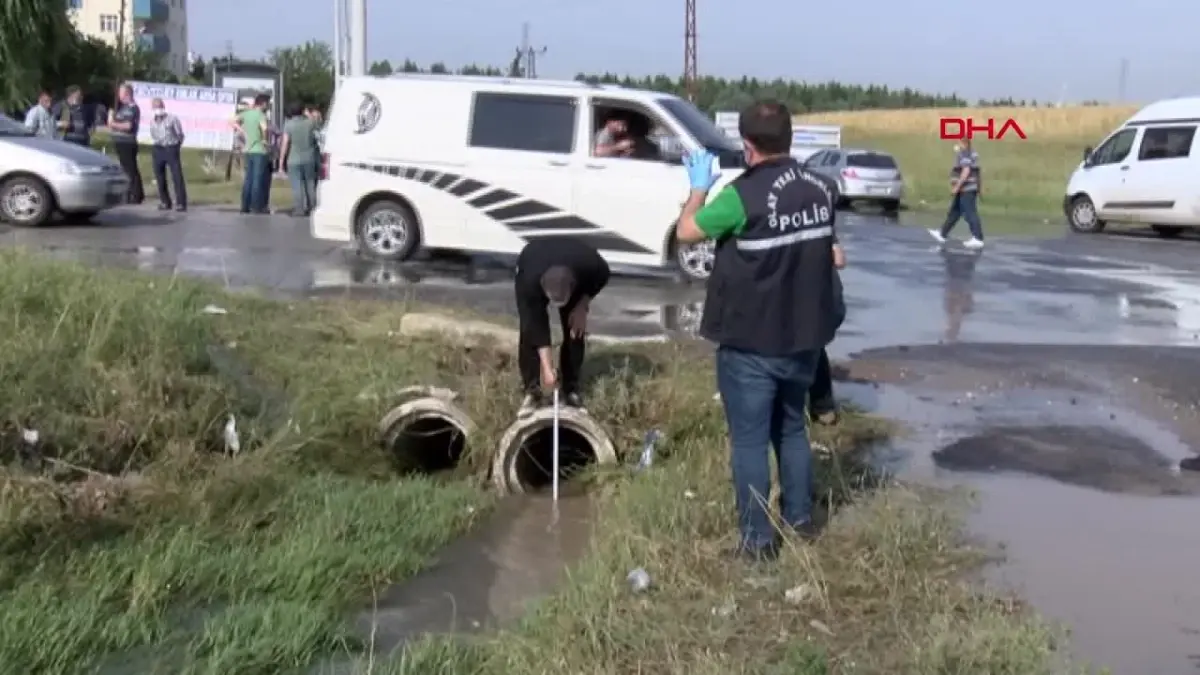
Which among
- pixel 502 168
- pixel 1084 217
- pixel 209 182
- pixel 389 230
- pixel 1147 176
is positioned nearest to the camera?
pixel 502 168

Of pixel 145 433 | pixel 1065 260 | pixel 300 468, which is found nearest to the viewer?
pixel 145 433

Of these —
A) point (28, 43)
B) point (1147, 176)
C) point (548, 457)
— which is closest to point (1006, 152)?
point (1147, 176)

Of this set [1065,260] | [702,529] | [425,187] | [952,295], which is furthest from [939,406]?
[1065,260]

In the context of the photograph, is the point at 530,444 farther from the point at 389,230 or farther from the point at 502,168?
the point at 389,230

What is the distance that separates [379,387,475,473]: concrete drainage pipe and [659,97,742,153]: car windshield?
6183 mm

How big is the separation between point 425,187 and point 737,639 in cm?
1024

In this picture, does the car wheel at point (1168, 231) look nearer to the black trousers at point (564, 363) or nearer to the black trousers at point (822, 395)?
the black trousers at point (822, 395)

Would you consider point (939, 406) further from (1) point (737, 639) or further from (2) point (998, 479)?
(1) point (737, 639)

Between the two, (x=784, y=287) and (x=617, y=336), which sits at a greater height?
(x=784, y=287)

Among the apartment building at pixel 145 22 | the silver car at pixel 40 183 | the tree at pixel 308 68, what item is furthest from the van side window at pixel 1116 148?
the apartment building at pixel 145 22

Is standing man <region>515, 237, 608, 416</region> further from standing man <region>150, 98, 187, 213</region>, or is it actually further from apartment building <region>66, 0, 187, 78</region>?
apartment building <region>66, 0, 187, 78</region>

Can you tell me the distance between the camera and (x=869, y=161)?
104ft

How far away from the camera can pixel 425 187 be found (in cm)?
1421

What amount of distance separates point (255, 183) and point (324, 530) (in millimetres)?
14687
